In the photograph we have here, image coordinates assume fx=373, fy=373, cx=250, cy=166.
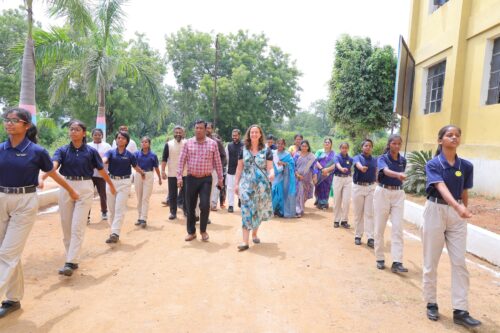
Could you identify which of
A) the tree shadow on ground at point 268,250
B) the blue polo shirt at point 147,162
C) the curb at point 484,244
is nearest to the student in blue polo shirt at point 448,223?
the curb at point 484,244

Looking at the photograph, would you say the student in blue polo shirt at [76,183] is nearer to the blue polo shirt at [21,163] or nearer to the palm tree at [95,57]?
the blue polo shirt at [21,163]

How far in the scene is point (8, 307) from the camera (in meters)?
3.57

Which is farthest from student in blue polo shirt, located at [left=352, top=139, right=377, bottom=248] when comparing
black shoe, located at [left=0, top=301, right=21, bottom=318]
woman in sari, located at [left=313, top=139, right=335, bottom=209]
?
black shoe, located at [left=0, top=301, right=21, bottom=318]

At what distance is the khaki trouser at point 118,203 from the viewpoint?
6148 mm

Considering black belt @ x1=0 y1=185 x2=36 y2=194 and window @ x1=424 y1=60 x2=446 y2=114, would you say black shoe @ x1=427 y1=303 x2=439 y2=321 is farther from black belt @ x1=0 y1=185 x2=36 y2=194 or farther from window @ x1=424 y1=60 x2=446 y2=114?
window @ x1=424 y1=60 x2=446 y2=114

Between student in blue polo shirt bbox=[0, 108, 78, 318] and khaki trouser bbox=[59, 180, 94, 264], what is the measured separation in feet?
3.20

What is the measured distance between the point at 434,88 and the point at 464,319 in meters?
11.1

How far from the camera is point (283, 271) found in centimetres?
491

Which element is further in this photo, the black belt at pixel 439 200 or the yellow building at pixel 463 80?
the yellow building at pixel 463 80

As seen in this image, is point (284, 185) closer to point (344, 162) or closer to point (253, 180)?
point (344, 162)

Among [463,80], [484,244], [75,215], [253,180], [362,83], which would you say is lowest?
[484,244]

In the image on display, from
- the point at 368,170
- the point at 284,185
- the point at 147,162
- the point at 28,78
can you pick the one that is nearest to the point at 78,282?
the point at 147,162

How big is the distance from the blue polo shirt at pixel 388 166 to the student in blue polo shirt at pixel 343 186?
250 centimetres

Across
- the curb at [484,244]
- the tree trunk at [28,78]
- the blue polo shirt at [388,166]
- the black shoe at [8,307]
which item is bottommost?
the black shoe at [8,307]
